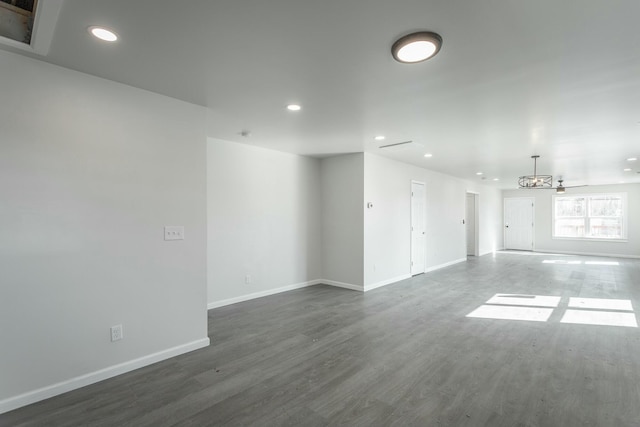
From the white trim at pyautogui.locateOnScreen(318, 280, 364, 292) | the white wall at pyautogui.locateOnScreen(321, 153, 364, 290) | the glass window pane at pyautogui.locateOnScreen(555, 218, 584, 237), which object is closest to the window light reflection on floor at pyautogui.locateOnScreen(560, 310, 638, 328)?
the white trim at pyautogui.locateOnScreen(318, 280, 364, 292)

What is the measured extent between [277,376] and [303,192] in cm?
367

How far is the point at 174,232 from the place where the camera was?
9.77 feet

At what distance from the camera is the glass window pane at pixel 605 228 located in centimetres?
1009

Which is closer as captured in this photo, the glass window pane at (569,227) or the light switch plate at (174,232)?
the light switch plate at (174,232)

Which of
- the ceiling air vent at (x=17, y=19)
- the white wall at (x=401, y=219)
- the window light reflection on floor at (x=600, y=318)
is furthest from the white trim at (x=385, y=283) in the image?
the ceiling air vent at (x=17, y=19)

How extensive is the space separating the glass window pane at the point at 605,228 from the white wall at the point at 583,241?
0.79ft

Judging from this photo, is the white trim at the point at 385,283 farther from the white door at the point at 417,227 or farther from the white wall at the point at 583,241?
the white wall at the point at 583,241

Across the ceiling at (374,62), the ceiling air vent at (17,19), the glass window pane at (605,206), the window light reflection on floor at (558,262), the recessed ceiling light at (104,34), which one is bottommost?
the window light reflection on floor at (558,262)

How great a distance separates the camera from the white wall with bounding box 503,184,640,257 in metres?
9.80

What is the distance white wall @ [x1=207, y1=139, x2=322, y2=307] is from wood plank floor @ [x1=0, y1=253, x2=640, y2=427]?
62 centimetres

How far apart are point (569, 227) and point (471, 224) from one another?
3.69m

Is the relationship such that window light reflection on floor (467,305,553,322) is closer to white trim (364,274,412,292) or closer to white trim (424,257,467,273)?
white trim (364,274,412,292)

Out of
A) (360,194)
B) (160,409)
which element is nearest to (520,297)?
(360,194)

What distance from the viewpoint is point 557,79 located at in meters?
2.48
